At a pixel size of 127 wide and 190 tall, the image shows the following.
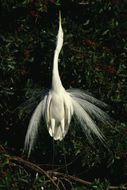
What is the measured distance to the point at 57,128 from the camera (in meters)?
3.49

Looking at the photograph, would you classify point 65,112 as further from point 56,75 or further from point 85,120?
point 56,75

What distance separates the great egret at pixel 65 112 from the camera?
10.8ft

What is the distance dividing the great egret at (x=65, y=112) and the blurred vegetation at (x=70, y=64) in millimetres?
99

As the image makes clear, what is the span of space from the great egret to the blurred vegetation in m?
0.10

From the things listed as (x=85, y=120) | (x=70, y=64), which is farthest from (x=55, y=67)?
(x=85, y=120)

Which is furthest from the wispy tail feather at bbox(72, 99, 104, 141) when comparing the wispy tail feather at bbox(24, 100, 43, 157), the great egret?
the wispy tail feather at bbox(24, 100, 43, 157)

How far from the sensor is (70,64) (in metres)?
3.41

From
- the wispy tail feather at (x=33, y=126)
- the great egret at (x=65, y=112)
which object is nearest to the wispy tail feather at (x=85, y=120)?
the great egret at (x=65, y=112)

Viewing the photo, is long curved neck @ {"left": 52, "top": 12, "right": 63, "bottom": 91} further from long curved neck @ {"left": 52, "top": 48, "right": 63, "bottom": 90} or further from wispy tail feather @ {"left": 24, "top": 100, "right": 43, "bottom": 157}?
wispy tail feather @ {"left": 24, "top": 100, "right": 43, "bottom": 157}

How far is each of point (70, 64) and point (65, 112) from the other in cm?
35

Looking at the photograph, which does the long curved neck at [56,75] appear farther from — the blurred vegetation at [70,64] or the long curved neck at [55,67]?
the blurred vegetation at [70,64]

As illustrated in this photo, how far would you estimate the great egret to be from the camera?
10.8 ft

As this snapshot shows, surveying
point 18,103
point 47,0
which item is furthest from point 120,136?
point 47,0

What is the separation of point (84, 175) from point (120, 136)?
A: 863 mm
